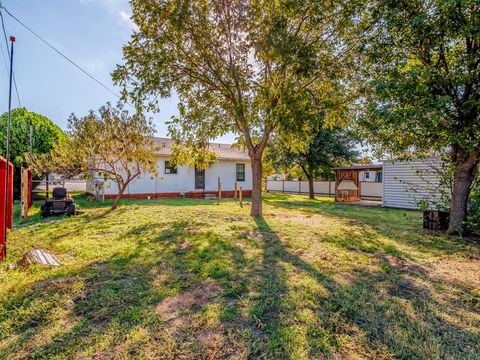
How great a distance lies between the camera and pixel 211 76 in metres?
9.18

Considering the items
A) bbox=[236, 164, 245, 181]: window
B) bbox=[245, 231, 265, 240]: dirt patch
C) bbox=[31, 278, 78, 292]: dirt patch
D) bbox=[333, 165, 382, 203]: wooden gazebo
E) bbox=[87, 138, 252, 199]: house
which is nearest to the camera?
bbox=[31, 278, 78, 292]: dirt patch

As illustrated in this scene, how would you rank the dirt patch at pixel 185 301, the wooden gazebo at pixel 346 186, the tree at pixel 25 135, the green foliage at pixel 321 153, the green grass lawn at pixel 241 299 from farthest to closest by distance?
the green foliage at pixel 321 153
the wooden gazebo at pixel 346 186
the tree at pixel 25 135
the dirt patch at pixel 185 301
the green grass lawn at pixel 241 299

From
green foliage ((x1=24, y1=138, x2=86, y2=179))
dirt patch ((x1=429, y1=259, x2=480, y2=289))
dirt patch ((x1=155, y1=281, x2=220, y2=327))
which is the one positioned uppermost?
green foliage ((x1=24, y1=138, x2=86, y2=179))

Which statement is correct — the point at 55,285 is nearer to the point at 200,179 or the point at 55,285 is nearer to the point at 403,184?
the point at 403,184

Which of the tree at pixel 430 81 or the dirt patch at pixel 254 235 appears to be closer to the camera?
the tree at pixel 430 81

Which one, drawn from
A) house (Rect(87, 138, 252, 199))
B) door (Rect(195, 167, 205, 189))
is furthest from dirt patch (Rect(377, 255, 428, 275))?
door (Rect(195, 167, 205, 189))

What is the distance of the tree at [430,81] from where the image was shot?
18.1ft

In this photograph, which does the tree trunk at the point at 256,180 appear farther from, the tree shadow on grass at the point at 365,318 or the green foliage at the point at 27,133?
the green foliage at the point at 27,133

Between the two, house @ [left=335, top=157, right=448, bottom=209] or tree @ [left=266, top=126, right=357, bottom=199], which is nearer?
house @ [left=335, top=157, right=448, bottom=209]

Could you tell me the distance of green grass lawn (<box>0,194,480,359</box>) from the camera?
2316 mm

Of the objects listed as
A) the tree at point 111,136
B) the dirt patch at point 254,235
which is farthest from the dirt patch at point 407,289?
the tree at point 111,136

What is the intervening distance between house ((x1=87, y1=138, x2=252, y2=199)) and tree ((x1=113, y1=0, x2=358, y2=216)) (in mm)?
5474

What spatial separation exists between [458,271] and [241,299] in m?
3.62

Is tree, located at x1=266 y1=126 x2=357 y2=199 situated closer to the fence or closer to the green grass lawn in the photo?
the fence
